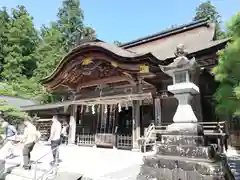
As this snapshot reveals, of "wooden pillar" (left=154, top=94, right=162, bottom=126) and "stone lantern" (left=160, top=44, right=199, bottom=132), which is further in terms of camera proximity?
"wooden pillar" (left=154, top=94, right=162, bottom=126)

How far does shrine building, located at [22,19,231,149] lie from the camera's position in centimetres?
790

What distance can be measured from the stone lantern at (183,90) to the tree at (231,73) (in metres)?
0.65

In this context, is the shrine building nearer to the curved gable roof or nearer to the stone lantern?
the stone lantern

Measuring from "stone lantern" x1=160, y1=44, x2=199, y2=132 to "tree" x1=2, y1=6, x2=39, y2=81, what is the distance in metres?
27.2

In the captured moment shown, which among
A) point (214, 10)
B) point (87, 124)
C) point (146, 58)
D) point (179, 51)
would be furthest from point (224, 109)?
point (214, 10)

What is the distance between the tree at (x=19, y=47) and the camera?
26969 millimetres

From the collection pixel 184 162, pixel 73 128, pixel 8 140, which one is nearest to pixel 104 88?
pixel 73 128

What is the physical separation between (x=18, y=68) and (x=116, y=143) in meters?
24.2

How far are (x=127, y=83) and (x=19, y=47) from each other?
25.7 metres

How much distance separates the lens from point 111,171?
4.94 m

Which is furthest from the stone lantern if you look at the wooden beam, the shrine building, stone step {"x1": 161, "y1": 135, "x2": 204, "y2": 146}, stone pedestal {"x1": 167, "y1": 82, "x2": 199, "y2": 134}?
the wooden beam

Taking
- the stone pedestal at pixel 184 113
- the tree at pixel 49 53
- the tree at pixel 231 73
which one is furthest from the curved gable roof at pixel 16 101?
the tree at pixel 231 73

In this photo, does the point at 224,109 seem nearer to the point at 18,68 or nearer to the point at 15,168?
the point at 15,168

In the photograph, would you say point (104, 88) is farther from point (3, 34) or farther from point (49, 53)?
point (3, 34)
